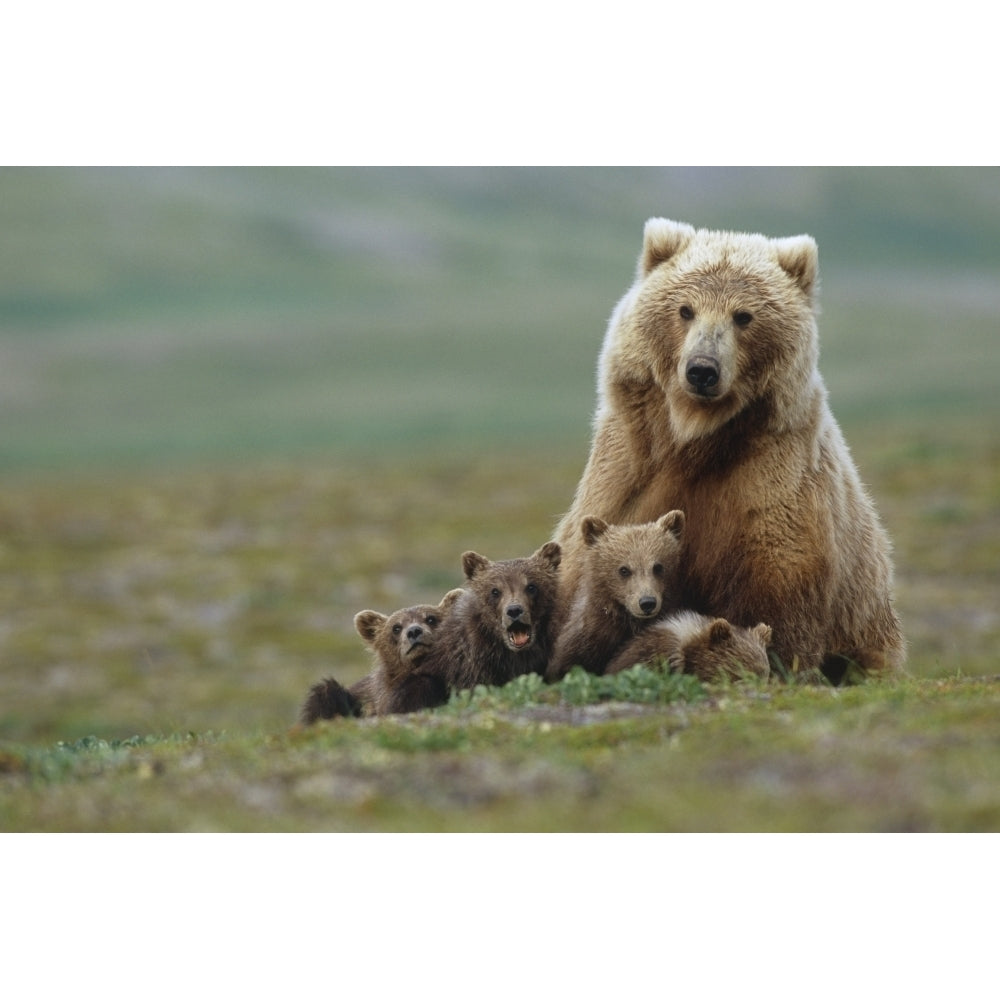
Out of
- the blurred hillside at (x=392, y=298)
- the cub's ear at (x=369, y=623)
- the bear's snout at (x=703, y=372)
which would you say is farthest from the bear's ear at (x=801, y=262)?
the blurred hillside at (x=392, y=298)

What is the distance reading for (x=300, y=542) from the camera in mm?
35312

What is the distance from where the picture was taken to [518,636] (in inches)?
378

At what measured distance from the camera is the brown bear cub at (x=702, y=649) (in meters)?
9.07

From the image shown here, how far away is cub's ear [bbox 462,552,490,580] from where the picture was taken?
998 centimetres

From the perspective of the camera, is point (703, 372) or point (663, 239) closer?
point (703, 372)

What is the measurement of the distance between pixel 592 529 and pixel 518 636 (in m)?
0.92

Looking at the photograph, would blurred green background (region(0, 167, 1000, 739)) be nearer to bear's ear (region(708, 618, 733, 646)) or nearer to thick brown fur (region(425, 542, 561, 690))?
bear's ear (region(708, 618, 733, 646))

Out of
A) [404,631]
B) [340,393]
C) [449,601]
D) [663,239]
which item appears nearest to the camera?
[404,631]

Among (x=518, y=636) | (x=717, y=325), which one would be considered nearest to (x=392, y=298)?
(x=717, y=325)

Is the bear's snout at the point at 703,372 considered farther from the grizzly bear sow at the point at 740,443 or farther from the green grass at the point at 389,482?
the green grass at the point at 389,482

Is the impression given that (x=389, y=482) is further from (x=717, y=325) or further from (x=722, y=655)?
(x=722, y=655)

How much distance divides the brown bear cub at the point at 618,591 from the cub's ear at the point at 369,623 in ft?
4.57

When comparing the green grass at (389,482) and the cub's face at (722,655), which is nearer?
the green grass at (389,482)

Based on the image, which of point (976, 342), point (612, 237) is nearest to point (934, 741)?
point (976, 342)
